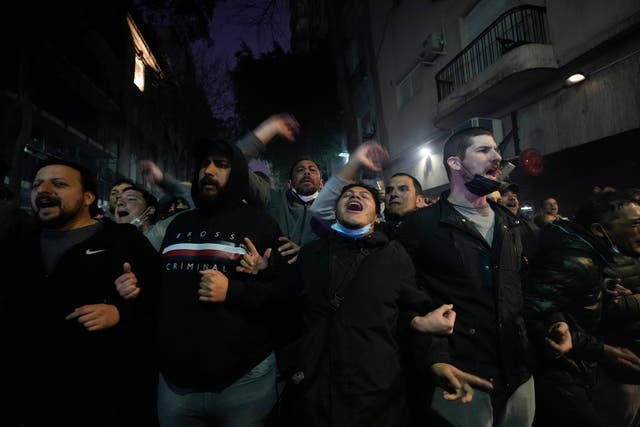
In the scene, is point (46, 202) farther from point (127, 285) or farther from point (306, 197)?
point (306, 197)

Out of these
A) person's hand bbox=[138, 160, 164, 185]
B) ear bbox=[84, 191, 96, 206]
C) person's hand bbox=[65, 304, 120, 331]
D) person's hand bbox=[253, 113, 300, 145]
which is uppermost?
person's hand bbox=[253, 113, 300, 145]

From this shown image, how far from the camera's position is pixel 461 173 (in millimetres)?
2498

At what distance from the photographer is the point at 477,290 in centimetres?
212

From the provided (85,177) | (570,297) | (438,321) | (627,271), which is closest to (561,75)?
(627,271)

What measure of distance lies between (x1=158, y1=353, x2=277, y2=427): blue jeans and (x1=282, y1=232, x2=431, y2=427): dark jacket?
26 cm

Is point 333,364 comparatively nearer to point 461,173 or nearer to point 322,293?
point 322,293

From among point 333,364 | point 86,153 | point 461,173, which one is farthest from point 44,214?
point 86,153

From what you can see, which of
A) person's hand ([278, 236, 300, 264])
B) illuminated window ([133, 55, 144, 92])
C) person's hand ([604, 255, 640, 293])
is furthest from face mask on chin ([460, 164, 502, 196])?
illuminated window ([133, 55, 144, 92])

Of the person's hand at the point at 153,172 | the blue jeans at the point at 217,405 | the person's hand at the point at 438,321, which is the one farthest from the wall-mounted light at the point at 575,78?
the blue jeans at the point at 217,405

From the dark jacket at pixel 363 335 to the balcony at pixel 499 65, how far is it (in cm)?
818

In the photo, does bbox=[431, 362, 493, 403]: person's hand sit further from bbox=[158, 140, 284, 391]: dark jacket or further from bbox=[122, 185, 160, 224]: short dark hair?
bbox=[122, 185, 160, 224]: short dark hair

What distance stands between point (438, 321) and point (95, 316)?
1939mm

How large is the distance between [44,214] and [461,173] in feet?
9.22

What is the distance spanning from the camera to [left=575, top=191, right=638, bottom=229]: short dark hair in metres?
2.56
